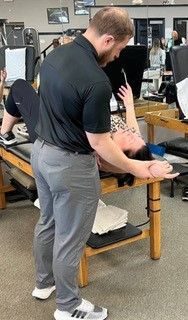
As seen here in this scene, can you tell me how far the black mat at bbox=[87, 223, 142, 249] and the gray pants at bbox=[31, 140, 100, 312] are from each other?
32 centimetres

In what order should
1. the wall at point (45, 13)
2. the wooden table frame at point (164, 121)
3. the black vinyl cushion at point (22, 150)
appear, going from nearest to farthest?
the black vinyl cushion at point (22, 150) < the wooden table frame at point (164, 121) < the wall at point (45, 13)

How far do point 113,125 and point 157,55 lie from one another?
2093mm

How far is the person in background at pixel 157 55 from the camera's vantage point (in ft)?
12.3

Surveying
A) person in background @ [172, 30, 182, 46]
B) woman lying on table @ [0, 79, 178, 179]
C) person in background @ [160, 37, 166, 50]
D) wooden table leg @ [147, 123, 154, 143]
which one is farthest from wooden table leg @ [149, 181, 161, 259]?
person in background @ [172, 30, 182, 46]

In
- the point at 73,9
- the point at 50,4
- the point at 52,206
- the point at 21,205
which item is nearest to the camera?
the point at 52,206

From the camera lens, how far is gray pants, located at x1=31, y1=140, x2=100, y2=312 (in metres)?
1.50

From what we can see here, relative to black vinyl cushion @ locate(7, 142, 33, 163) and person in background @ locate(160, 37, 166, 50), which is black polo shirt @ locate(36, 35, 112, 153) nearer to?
black vinyl cushion @ locate(7, 142, 33, 163)

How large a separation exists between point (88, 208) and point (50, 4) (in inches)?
125

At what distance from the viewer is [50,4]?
162 inches

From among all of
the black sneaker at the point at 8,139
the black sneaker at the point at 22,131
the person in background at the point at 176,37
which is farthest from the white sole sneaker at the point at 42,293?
the person in background at the point at 176,37

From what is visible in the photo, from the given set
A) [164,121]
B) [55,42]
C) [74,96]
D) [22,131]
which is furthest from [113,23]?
[55,42]

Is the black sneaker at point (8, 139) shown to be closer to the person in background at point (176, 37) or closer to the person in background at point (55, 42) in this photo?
the person in background at point (55, 42)

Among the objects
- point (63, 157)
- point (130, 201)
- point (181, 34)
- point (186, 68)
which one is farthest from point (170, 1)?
point (63, 157)

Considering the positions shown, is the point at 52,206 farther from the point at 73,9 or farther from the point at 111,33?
the point at 73,9
